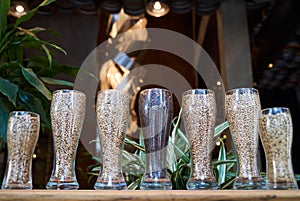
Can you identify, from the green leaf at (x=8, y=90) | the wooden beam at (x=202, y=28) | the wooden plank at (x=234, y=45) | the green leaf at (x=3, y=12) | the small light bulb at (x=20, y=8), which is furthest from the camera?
the wooden beam at (x=202, y=28)

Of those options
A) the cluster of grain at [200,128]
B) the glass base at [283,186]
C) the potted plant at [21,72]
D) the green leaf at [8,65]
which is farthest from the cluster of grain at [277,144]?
the green leaf at [8,65]

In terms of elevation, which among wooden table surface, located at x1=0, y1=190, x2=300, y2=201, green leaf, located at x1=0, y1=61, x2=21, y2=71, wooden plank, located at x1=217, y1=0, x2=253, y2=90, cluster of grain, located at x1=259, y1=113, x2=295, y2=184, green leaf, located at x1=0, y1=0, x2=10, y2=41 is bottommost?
wooden table surface, located at x1=0, y1=190, x2=300, y2=201

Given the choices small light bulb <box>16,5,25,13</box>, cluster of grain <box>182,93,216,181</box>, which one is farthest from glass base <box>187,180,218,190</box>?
small light bulb <box>16,5,25,13</box>

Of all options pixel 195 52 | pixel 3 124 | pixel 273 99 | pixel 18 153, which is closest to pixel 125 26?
pixel 195 52

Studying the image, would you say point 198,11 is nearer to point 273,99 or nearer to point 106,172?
point 106,172

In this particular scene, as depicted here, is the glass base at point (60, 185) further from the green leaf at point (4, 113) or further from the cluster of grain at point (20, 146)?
the green leaf at point (4, 113)

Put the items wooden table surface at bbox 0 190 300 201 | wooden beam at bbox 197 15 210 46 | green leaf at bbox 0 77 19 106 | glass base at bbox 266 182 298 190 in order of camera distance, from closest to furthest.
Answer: wooden table surface at bbox 0 190 300 201 → glass base at bbox 266 182 298 190 → green leaf at bbox 0 77 19 106 → wooden beam at bbox 197 15 210 46

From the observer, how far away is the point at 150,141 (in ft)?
2.75

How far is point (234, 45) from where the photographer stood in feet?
10.1

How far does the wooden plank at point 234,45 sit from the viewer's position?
297cm

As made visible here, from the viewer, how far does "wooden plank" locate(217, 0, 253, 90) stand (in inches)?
117

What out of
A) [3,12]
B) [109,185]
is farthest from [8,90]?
[109,185]

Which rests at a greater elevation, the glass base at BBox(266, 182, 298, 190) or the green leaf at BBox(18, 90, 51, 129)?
the green leaf at BBox(18, 90, 51, 129)

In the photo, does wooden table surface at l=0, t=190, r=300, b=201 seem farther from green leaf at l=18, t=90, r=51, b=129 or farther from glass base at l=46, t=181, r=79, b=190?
green leaf at l=18, t=90, r=51, b=129
